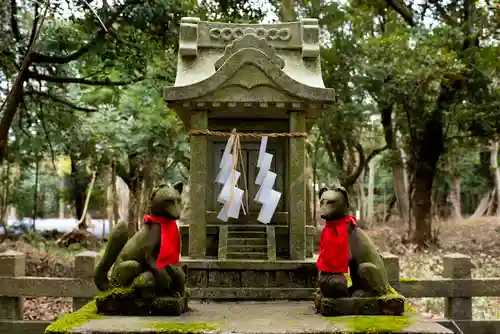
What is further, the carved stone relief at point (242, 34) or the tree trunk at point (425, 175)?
the tree trunk at point (425, 175)

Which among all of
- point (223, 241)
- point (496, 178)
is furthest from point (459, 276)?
point (496, 178)

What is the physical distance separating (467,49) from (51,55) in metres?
10.3

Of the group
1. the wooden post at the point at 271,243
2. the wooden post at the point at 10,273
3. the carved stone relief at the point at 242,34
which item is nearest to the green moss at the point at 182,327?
the wooden post at the point at 271,243

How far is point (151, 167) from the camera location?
17031 millimetres

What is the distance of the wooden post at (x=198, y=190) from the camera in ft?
19.5

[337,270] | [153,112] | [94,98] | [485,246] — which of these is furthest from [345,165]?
[337,270]

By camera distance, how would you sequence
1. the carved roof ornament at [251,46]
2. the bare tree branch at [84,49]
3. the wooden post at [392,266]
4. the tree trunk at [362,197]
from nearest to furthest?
the carved roof ornament at [251,46] → the wooden post at [392,266] → the bare tree branch at [84,49] → the tree trunk at [362,197]

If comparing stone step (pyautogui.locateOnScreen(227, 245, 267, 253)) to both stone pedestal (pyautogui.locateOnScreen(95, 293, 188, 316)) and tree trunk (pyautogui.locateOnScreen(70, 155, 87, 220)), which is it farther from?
tree trunk (pyautogui.locateOnScreen(70, 155, 87, 220))

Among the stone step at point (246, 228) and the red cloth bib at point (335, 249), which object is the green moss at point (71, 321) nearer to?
the red cloth bib at point (335, 249)

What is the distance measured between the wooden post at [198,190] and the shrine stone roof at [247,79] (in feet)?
0.75

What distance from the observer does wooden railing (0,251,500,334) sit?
648 cm

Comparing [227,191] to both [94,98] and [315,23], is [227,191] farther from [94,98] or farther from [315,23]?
[94,98]

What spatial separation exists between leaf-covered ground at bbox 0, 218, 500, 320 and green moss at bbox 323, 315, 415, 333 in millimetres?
2134

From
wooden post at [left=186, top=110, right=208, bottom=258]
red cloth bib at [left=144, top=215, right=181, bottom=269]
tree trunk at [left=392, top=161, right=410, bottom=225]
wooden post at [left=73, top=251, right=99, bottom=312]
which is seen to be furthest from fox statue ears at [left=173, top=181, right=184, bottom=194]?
tree trunk at [left=392, top=161, right=410, bottom=225]
